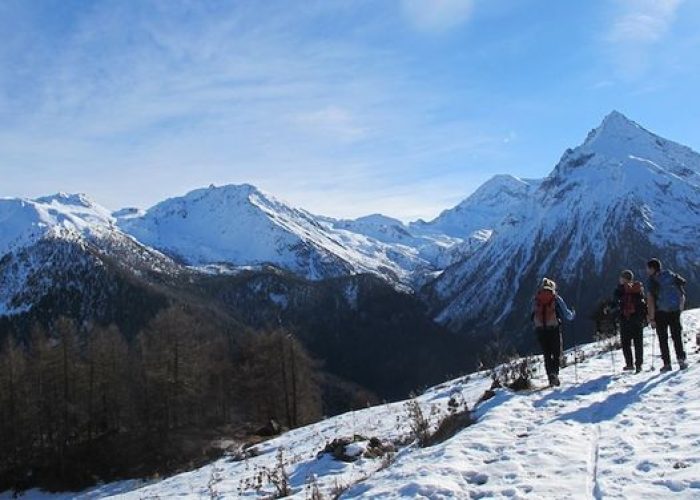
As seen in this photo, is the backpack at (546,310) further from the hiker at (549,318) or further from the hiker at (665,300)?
the hiker at (665,300)

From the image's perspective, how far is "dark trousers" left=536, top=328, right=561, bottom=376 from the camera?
53.0 feet

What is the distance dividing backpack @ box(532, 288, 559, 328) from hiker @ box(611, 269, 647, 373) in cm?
182

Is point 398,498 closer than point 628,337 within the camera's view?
Yes

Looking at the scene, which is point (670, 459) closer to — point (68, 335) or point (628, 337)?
point (628, 337)

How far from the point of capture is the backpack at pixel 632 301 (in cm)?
1714

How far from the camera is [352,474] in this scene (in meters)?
13.2

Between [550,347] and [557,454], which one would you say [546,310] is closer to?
[550,347]

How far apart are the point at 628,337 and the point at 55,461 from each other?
41.0 m

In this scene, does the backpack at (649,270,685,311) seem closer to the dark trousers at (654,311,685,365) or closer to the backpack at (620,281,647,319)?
the dark trousers at (654,311,685,365)

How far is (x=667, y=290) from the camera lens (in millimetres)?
16547

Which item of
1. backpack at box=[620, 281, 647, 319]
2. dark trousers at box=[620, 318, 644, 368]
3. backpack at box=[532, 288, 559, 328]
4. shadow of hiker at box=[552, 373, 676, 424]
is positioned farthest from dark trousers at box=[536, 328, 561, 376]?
shadow of hiker at box=[552, 373, 676, 424]

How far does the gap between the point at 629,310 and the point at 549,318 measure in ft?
7.07

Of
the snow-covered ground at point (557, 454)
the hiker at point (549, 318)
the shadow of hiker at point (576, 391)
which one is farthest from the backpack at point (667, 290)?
the shadow of hiker at point (576, 391)

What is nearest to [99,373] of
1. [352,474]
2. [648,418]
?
[352,474]
